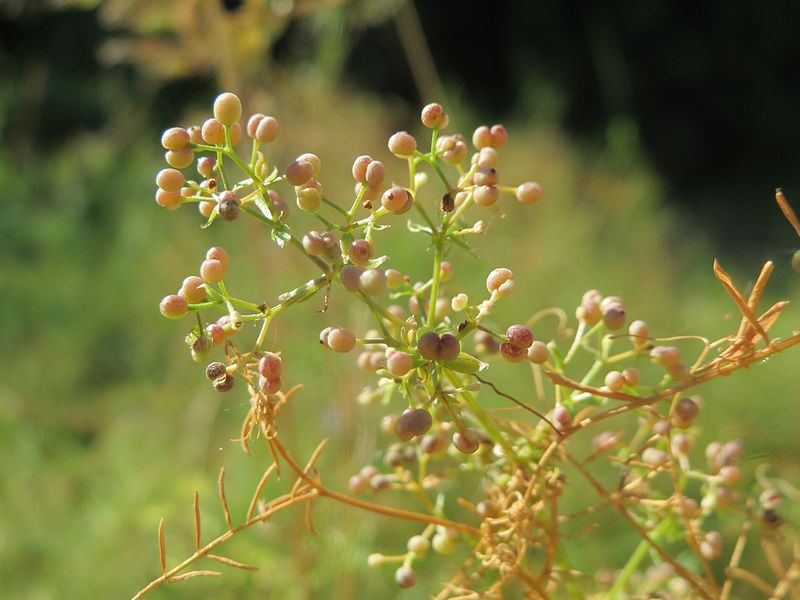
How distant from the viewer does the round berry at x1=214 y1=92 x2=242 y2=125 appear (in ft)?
1.21

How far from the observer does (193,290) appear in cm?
36

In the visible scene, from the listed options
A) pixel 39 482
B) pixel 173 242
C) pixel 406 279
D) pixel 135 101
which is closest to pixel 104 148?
pixel 135 101

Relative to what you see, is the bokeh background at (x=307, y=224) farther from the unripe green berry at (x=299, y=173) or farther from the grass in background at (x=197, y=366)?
the unripe green berry at (x=299, y=173)

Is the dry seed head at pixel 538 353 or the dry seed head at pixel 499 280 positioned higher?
the dry seed head at pixel 499 280

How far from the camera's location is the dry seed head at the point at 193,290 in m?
0.35

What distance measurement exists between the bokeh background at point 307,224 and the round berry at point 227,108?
236 millimetres

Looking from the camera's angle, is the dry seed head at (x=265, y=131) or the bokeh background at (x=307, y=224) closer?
the dry seed head at (x=265, y=131)

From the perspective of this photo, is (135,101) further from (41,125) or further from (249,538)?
(249,538)

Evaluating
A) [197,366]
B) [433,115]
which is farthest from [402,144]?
[197,366]

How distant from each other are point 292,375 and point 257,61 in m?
0.62

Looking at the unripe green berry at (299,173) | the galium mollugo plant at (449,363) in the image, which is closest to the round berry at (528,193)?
the galium mollugo plant at (449,363)

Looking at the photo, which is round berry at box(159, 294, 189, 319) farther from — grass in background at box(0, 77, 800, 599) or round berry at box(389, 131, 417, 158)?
grass in background at box(0, 77, 800, 599)

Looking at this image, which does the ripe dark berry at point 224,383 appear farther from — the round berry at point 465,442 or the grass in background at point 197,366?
the grass in background at point 197,366

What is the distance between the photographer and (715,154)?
5.75 m
